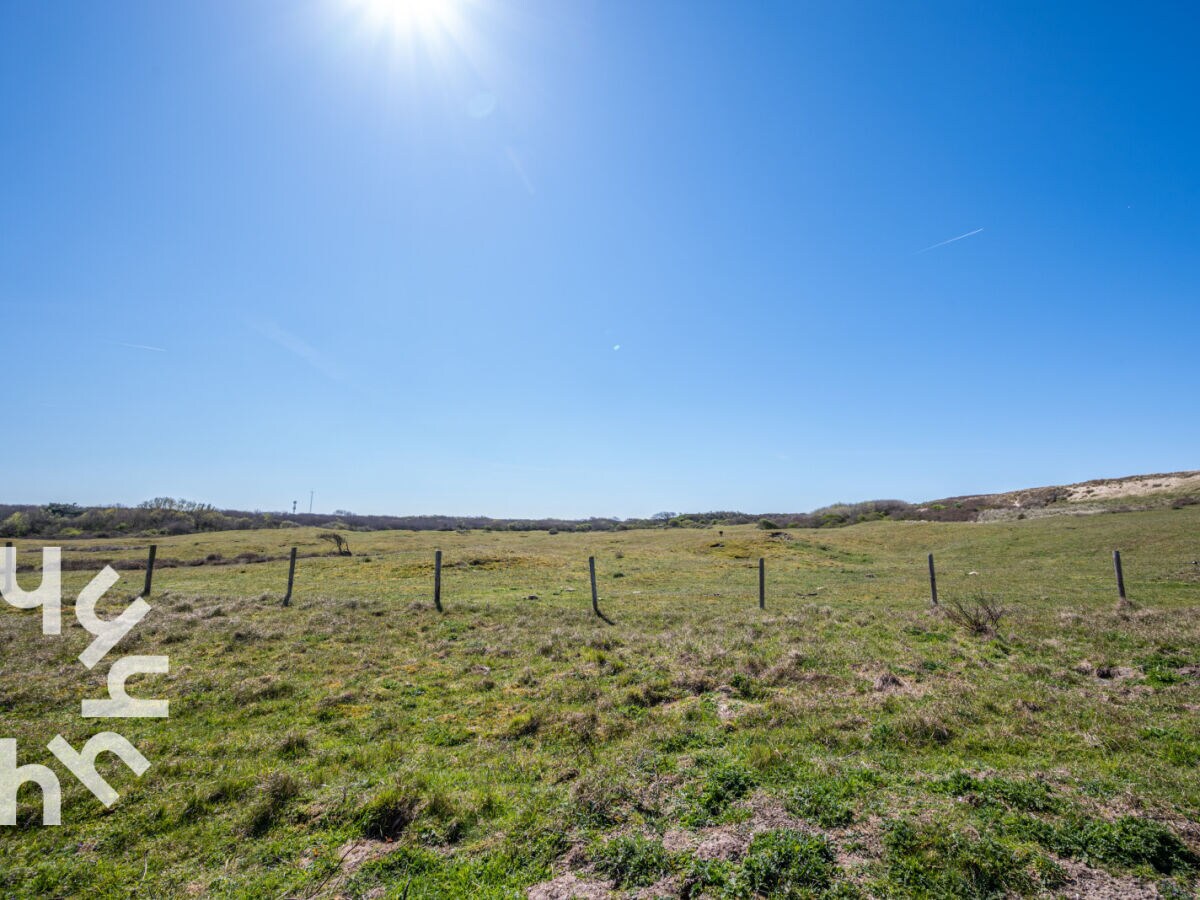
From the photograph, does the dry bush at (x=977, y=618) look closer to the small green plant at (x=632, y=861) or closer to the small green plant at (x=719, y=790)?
the small green plant at (x=719, y=790)

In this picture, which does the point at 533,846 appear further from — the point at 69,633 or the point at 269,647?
the point at 69,633

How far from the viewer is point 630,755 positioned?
319 inches

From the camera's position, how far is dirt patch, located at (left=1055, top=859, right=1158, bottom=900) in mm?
4629

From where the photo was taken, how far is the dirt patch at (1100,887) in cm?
463

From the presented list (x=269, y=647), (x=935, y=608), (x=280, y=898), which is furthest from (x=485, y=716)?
(x=935, y=608)

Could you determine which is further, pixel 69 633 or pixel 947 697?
pixel 69 633

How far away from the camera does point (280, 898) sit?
525 centimetres

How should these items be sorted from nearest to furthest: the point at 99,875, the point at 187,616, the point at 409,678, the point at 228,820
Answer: the point at 99,875 < the point at 228,820 < the point at 409,678 < the point at 187,616

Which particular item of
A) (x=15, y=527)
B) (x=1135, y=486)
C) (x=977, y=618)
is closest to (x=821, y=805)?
(x=977, y=618)

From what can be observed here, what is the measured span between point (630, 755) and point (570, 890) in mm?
3068

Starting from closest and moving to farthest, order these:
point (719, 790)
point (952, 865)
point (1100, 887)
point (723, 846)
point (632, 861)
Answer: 1. point (1100, 887)
2. point (952, 865)
3. point (632, 861)
4. point (723, 846)
5. point (719, 790)

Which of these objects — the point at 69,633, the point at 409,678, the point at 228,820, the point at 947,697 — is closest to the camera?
the point at 228,820

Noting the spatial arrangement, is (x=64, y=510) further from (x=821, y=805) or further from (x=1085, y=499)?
(x=1085, y=499)

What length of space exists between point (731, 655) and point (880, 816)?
7.41 meters
